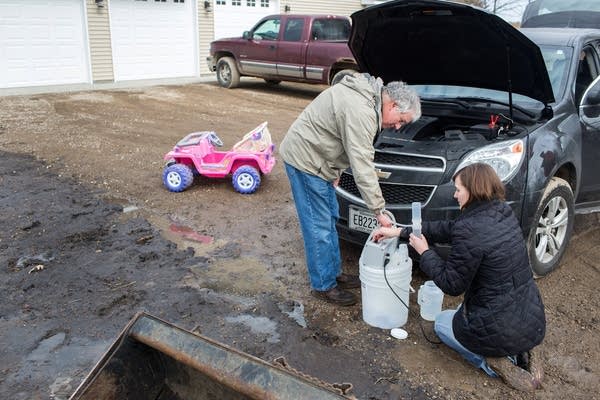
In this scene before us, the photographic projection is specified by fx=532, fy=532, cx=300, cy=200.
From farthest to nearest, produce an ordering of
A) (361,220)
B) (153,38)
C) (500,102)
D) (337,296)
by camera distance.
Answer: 1. (153,38)
2. (500,102)
3. (361,220)
4. (337,296)

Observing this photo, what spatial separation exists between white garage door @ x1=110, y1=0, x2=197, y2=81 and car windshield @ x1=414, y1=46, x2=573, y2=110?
38.9ft

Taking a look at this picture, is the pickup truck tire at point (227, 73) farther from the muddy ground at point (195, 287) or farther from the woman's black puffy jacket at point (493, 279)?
the woman's black puffy jacket at point (493, 279)

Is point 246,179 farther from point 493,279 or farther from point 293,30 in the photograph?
point 293,30

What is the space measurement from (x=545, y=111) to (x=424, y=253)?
1.91 m

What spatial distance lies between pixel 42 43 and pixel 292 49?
6.30 metres

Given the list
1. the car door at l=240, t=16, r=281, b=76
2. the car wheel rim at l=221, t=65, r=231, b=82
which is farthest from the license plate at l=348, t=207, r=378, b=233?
the car wheel rim at l=221, t=65, r=231, b=82

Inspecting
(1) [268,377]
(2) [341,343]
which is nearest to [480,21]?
(2) [341,343]

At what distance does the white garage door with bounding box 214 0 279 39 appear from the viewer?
1689 cm

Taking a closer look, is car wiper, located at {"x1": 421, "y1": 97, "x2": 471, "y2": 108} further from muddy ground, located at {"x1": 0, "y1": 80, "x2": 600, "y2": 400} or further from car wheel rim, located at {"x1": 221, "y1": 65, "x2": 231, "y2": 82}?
car wheel rim, located at {"x1": 221, "y1": 65, "x2": 231, "y2": 82}

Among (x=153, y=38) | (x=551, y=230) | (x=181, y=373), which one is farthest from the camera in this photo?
(x=153, y=38)

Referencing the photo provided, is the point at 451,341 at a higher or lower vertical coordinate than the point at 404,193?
lower

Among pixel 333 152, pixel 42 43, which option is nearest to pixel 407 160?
pixel 333 152

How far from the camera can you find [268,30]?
44.8 ft

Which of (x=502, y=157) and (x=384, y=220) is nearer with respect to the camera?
(x=384, y=220)
